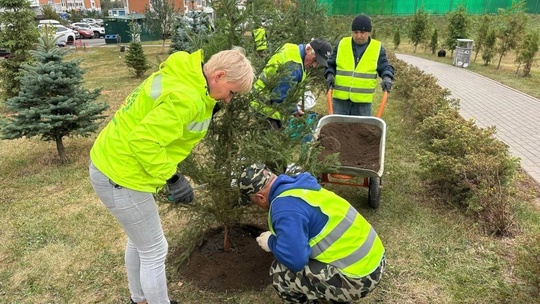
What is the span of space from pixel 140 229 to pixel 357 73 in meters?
3.39

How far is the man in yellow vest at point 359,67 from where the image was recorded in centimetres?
473

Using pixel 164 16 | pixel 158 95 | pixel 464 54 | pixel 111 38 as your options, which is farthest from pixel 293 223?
pixel 111 38

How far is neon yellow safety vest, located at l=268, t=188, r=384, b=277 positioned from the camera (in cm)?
224

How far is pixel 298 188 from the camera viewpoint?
7.40 feet

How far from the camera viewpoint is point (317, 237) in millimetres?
2258

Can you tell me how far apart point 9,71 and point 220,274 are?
8062 mm

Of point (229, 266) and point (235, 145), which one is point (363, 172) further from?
point (229, 266)

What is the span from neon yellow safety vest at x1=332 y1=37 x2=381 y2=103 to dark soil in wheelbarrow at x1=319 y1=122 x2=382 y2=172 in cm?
47

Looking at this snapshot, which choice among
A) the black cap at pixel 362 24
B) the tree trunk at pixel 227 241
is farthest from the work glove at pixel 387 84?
the tree trunk at pixel 227 241

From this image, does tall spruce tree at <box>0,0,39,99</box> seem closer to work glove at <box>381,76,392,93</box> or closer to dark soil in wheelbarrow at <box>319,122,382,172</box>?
dark soil in wheelbarrow at <box>319,122,382,172</box>

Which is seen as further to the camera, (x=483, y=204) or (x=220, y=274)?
(x=483, y=204)

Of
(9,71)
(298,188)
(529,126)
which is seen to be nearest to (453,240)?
(298,188)

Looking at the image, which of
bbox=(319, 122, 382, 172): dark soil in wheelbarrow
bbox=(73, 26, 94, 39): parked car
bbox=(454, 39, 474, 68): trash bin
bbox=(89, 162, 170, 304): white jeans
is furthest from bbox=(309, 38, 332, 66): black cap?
bbox=(73, 26, 94, 39): parked car

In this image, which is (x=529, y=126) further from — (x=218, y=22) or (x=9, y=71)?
(x=9, y=71)
